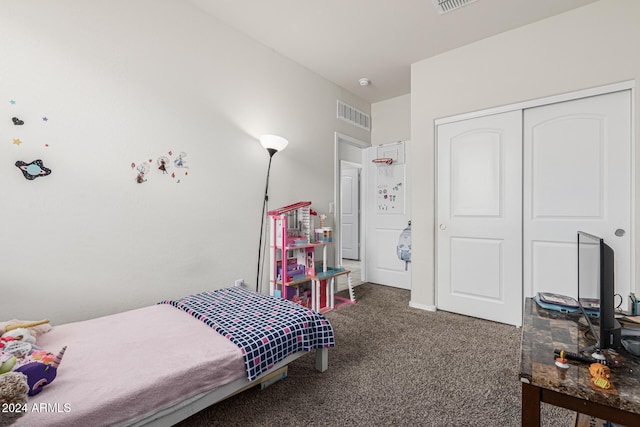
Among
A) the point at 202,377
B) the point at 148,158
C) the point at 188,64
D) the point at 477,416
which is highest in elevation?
the point at 188,64

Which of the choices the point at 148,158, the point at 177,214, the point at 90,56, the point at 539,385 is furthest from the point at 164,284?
the point at 539,385

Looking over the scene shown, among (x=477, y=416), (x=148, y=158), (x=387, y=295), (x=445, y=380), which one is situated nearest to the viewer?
(x=477, y=416)

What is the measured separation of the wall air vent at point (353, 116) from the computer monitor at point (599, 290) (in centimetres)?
305

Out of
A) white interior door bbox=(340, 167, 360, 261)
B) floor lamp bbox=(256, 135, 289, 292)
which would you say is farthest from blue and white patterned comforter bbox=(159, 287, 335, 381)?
white interior door bbox=(340, 167, 360, 261)

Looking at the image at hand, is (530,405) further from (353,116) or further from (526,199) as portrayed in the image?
(353,116)

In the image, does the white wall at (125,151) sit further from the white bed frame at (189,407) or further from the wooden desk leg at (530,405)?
the wooden desk leg at (530,405)

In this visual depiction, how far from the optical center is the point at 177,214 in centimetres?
231

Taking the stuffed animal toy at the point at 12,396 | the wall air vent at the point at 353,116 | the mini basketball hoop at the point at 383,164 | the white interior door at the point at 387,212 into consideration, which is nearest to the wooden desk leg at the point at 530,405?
the stuffed animal toy at the point at 12,396

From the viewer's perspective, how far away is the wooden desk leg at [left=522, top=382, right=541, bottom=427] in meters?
0.86

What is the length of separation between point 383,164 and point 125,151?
9.99 feet

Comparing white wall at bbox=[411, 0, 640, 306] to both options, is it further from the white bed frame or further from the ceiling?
the white bed frame

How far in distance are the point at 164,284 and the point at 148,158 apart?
947 mm

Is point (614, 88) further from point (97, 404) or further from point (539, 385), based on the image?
point (97, 404)

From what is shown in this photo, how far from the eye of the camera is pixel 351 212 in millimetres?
6242
